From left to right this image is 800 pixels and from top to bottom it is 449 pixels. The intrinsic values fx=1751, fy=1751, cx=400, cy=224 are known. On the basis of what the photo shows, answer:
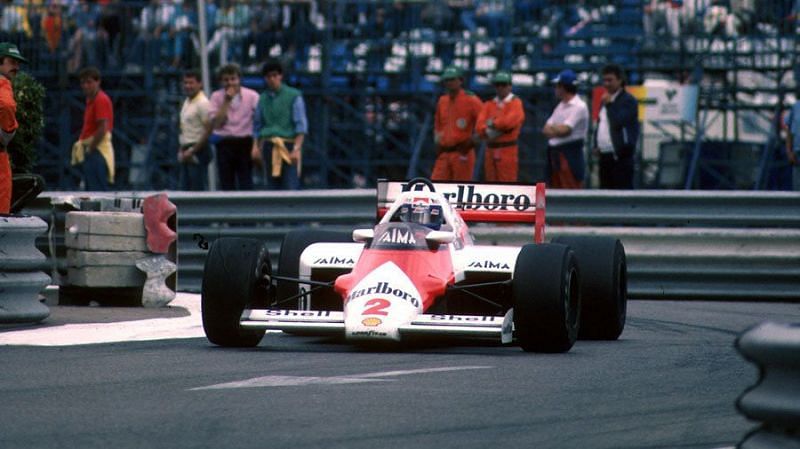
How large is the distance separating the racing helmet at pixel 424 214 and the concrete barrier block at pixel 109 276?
3.79 metres

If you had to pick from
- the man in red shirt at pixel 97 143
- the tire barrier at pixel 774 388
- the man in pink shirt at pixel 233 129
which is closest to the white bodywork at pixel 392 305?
the tire barrier at pixel 774 388

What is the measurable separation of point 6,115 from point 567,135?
6.60 meters

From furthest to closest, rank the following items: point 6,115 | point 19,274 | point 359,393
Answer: point 6,115 → point 19,274 → point 359,393

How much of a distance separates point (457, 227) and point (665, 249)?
4.80m

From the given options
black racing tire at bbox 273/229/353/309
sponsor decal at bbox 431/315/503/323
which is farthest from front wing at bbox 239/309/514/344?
black racing tire at bbox 273/229/353/309

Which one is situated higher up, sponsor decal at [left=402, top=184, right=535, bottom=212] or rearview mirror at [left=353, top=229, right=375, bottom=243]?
sponsor decal at [left=402, top=184, right=535, bottom=212]

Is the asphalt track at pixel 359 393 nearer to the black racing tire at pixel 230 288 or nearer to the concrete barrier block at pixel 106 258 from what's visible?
the black racing tire at pixel 230 288

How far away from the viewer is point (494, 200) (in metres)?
11.7

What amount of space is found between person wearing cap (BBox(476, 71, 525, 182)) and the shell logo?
27.0 ft

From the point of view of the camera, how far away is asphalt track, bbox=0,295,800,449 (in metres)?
6.48

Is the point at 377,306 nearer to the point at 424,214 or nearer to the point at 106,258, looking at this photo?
the point at 424,214

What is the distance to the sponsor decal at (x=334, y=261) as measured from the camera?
10.5 meters

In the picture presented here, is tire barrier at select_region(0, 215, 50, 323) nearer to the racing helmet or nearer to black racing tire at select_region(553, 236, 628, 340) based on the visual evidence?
the racing helmet

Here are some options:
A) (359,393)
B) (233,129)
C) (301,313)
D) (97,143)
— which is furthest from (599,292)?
(97,143)
